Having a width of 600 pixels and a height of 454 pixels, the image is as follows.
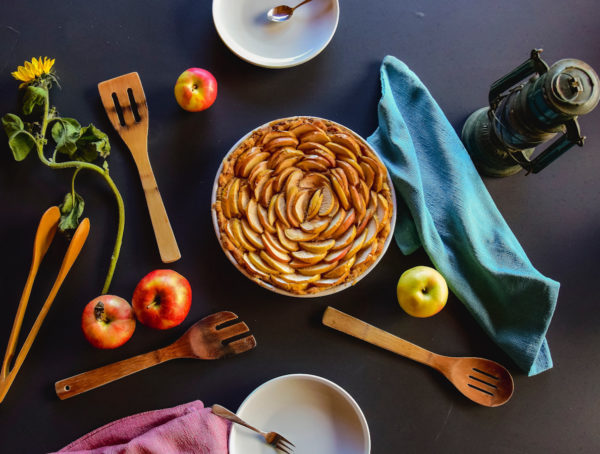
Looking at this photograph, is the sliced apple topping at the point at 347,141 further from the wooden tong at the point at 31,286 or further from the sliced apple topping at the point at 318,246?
the wooden tong at the point at 31,286

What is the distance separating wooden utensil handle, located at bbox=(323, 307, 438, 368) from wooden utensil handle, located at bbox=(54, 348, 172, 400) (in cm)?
44

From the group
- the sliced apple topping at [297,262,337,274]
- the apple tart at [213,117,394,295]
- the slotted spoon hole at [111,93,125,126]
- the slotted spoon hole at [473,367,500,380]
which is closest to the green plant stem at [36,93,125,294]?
the slotted spoon hole at [111,93,125,126]

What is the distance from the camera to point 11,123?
135cm

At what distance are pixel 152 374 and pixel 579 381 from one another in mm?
1160

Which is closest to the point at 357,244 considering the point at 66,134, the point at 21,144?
the point at 66,134

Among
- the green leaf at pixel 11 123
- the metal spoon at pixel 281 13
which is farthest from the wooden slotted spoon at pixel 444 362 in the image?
the green leaf at pixel 11 123

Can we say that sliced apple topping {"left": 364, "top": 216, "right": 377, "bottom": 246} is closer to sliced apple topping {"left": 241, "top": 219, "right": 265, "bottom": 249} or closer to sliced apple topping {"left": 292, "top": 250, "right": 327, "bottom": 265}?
sliced apple topping {"left": 292, "top": 250, "right": 327, "bottom": 265}

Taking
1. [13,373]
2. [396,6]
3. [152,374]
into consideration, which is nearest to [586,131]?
[396,6]

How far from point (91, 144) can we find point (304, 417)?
0.91 metres

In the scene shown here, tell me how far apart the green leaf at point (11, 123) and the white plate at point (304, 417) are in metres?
0.92

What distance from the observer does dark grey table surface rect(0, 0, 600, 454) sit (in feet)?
4.54

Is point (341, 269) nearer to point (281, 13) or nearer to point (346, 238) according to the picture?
point (346, 238)

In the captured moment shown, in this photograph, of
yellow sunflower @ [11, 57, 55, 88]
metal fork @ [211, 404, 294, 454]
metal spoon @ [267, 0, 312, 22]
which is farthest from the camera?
metal spoon @ [267, 0, 312, 22]

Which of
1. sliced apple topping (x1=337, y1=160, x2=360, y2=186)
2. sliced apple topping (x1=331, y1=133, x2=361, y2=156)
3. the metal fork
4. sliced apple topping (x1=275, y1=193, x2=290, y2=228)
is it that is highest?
sliced apple topping (x1=331, y1=133, x2=361, y2=156)
